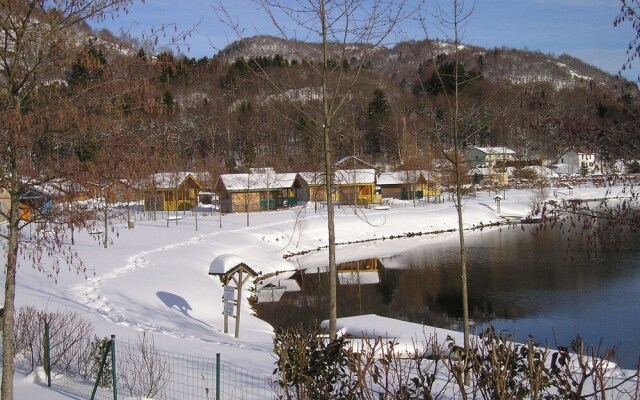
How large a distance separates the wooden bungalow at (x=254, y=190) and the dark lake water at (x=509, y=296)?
59.1 ft

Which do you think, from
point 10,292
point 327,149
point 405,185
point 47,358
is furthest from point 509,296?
point 405,185

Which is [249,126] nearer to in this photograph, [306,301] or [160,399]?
[306,301]

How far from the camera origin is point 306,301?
21453 mm

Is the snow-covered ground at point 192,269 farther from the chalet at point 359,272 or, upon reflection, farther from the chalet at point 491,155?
the chalet at point 491,155

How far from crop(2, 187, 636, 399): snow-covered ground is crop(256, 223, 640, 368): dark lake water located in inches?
91.0

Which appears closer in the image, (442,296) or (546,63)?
(546,63)

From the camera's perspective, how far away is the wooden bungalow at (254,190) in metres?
46.5

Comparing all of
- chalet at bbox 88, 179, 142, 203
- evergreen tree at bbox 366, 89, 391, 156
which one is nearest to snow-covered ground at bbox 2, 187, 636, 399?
chalet at bbox 88, 179, 142, 203

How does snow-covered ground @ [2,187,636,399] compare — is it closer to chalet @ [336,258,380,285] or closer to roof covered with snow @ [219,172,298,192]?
chalet @ [336,258,380,285]

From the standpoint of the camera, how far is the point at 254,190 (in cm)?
4741

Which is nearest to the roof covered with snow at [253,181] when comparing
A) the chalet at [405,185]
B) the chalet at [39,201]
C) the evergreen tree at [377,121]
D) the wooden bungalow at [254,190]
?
the wooden bungalow at [254,190]

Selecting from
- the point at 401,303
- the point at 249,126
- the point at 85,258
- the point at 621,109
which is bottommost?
the point at 401,303

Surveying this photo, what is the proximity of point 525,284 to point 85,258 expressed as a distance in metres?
16.8

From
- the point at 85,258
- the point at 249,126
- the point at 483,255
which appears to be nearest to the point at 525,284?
the point at 483,255
